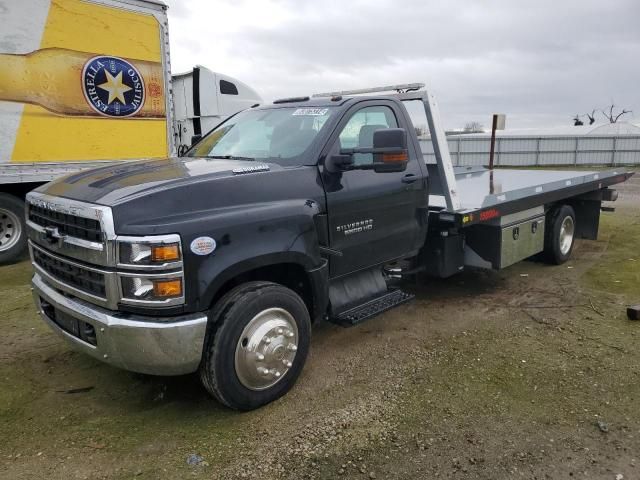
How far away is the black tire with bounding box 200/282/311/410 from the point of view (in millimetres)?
3240

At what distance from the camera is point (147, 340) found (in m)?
3.02

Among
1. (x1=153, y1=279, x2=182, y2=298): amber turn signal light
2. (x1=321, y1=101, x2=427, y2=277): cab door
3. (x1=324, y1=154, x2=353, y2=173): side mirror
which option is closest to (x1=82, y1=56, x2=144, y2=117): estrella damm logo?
(x1=321, y1=101, x2=427, y2=277): cab door

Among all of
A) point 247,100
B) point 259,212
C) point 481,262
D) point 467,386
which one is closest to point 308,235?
point 259,212

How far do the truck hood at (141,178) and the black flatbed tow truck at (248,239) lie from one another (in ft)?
0.05

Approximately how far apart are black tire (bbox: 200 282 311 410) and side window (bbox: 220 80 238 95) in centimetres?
878

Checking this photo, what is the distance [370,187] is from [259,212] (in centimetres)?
120

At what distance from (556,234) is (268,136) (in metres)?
4.37

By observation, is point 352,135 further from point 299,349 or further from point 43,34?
point 43,34

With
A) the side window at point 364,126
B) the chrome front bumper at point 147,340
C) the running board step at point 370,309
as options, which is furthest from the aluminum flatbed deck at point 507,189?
the chrome front bumper at point 147,340

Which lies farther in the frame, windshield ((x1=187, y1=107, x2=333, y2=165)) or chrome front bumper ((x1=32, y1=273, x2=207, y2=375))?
windshield ((x1=187, y1=107, x2=333, y2=165))

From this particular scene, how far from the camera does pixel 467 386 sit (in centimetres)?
387

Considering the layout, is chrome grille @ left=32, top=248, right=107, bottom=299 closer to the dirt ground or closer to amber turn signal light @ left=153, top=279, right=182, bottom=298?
amber turn signal light @ left=153, top=279, right=182, bottom=298

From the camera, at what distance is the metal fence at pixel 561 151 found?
26406mm

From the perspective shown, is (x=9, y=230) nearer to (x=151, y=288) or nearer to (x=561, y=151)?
(x=151, y=288)
